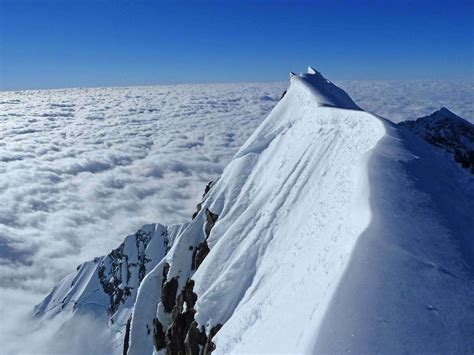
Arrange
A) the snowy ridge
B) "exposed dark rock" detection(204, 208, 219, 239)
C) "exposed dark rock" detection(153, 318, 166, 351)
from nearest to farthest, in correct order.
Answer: "exposed dark rock" detection(153, 318, 166, 351)
"exposed dark rock" detection(204, 208, 219, 239)
the snowy ridge

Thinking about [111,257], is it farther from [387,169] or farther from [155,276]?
[387,169]

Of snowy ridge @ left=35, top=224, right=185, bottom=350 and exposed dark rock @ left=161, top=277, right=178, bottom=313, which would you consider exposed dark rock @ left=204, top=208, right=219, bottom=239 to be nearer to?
exposed dark rock @ left=161, top=277, right=178, bottom=313

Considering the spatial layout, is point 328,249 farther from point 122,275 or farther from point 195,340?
point 122,275

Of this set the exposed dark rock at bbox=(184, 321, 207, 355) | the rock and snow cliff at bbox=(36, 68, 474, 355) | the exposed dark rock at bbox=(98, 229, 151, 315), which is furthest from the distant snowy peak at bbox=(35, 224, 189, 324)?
the exposed dark rock at bbox=(184, 321, 207, 355)

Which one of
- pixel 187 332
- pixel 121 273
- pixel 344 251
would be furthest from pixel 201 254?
pixel 121 273

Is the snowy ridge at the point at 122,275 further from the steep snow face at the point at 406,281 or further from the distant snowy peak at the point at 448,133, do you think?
the steep snow face at the point at 406,281
